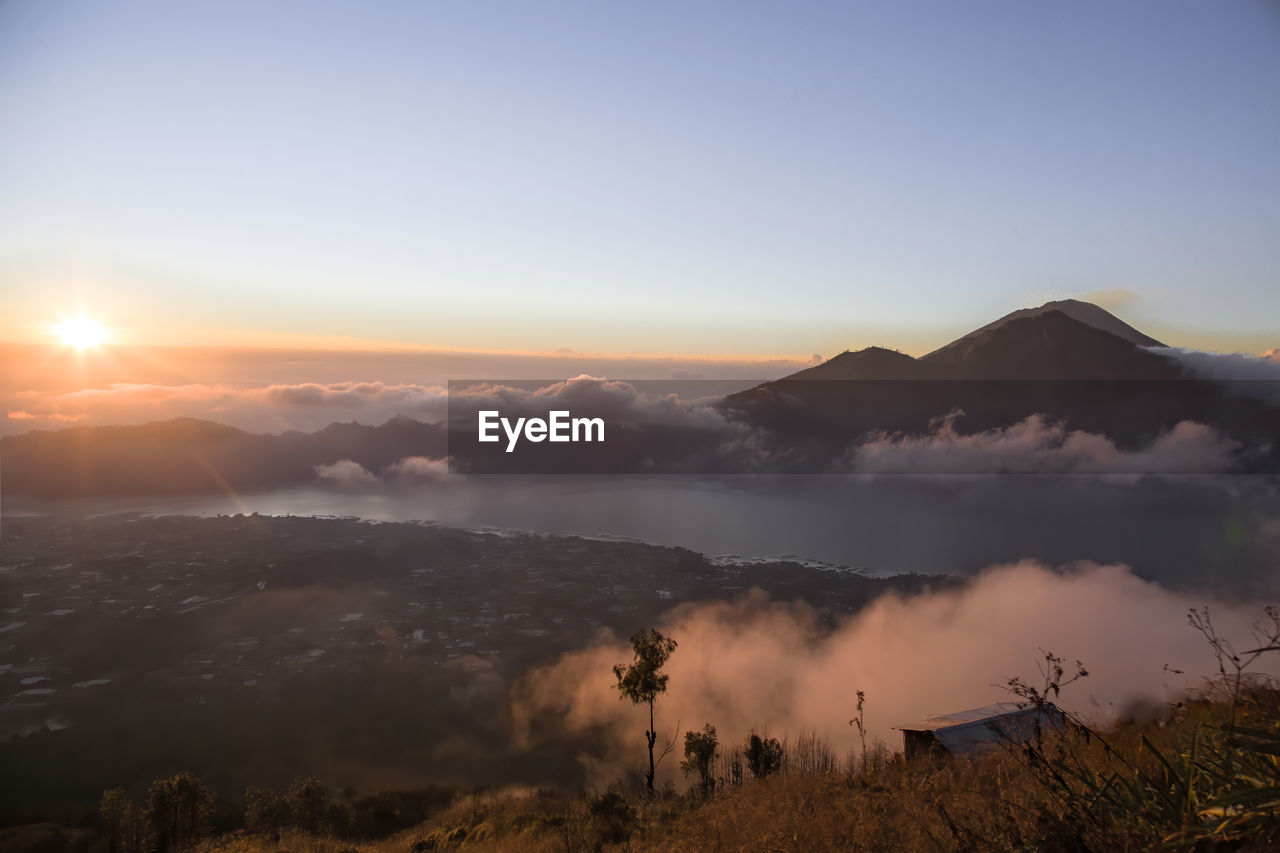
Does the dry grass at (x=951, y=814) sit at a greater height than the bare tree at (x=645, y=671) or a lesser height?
greater

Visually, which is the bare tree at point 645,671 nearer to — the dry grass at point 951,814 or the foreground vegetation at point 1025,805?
the foreground vegetation at point 1025,805

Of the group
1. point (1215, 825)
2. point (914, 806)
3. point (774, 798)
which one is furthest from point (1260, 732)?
point (774, 798)

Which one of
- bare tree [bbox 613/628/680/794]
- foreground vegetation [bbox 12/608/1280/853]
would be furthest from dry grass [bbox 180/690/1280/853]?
bare tree [bbox 613/628/680/794]

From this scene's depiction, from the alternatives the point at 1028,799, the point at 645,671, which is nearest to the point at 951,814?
the point at 1028,799

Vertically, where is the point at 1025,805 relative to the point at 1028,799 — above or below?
below

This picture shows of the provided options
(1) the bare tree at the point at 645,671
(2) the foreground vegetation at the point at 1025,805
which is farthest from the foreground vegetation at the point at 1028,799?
(1) the bare tree at the point at 645,671

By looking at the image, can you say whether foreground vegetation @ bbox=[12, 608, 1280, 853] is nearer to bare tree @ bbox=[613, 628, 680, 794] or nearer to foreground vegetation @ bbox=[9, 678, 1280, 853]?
foreground vegetation @ bbox=[9, 678, 1280, 853]

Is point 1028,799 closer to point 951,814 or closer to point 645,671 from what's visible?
point 951,814

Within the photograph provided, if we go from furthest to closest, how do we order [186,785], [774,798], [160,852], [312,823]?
[312,823] < [186,785] < [160,852] < [774,798]

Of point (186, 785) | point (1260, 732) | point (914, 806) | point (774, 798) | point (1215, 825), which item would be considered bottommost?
point (186, 785)

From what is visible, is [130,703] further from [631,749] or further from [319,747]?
[631,749]

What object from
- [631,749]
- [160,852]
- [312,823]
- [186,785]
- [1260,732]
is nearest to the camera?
[1260,732]
